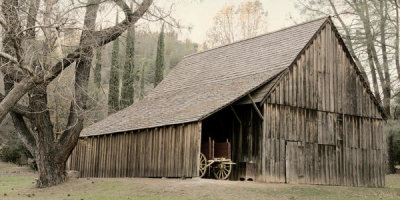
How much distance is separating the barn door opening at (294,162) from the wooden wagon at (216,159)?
255cm

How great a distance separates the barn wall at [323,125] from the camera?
22.3m

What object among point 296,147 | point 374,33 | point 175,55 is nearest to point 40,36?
point 296,147

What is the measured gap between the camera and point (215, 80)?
2752 centimetres

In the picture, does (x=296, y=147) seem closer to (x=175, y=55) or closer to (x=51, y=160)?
(x=51, y=160)

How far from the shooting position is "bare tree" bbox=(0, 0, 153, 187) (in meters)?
15.5

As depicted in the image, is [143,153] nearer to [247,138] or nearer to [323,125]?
[247,138]

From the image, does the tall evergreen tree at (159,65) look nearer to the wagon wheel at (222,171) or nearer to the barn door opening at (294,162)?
the wagon wheel at (222,171)

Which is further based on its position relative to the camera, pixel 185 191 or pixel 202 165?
pixel 202 165

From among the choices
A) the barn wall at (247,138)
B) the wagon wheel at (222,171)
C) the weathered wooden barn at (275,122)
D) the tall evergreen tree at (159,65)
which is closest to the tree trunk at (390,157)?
the weathered wooden barn at (275,122)

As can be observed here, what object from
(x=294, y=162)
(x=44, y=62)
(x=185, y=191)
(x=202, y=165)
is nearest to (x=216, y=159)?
(x=202, y=165)

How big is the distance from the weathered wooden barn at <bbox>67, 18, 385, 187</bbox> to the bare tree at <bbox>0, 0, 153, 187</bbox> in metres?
4.26

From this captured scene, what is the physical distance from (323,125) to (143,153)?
8.92 meters

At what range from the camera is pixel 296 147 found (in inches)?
894

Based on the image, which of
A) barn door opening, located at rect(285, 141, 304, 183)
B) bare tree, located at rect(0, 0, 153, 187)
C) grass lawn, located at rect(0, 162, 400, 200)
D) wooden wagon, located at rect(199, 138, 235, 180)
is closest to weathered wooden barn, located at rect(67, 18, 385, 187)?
barn door opening, located at rect(285, 141, 304, 183)
